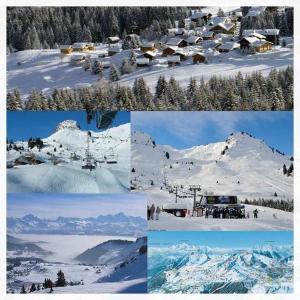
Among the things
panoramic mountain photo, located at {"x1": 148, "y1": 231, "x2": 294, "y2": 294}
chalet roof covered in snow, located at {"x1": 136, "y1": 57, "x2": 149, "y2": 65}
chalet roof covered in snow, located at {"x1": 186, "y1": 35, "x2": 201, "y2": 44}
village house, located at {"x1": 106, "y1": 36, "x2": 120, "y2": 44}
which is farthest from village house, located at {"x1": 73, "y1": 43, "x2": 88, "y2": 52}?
panoramic mountain photo, located at {"x1": 148, "y1": 231, "x2": 294, "y2": 294}

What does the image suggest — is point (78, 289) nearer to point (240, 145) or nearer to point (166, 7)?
point (240, 145)

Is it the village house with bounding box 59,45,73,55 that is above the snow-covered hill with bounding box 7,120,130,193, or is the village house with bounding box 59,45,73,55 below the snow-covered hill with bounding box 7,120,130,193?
above

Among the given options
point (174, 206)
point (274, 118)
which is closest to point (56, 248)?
point (174, 206)

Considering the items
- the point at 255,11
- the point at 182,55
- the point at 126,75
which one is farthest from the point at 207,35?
the point at 126,75

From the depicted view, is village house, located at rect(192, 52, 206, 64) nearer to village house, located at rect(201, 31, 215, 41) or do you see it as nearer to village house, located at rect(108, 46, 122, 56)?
village house, located at rect(201, 31, 215, 41)

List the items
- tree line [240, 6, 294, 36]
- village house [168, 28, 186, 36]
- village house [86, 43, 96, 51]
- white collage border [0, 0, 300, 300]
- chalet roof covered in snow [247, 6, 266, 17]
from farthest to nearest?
1. village house [86, 43, 96, 51]
2. village house [168, 28, 186, 36]
3. chalet roof covered in snow [247, 6, 266, 17]
4. tree line [240, 6, 294, 36]
5. white collage border [0, 0, 300, 300]

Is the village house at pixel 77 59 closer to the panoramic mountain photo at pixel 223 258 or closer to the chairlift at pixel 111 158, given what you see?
the chairlift at pixel 111 158
